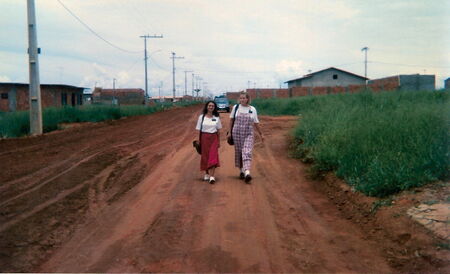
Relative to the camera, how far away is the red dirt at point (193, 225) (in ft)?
16.7

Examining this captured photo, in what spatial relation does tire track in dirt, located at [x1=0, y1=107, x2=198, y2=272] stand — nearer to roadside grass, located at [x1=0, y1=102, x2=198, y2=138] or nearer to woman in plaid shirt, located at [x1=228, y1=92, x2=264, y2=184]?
woman in plaid shirt, located at [x1=228, y1=92, x2=264, y2=184]

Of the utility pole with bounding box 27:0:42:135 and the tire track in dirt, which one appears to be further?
the utility pole with bounding box 27:0:42:135

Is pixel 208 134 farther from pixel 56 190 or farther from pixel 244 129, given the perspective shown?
pixel 56 190

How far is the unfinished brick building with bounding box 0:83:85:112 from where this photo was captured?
42062 mm

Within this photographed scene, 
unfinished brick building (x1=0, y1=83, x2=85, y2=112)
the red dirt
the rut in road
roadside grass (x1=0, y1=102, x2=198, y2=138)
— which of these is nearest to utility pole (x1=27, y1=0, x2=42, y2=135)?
roadside grass (x1=0, y1=102, x2=198, y2=138)

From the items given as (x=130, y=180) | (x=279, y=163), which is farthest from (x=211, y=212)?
(x=279, y=163)

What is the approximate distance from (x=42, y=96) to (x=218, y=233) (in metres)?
44.5

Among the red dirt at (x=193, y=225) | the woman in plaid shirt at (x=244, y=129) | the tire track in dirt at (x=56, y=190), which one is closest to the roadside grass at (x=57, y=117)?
the tire track in dirt at (x=56, y=190)

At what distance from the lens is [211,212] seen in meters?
6.98

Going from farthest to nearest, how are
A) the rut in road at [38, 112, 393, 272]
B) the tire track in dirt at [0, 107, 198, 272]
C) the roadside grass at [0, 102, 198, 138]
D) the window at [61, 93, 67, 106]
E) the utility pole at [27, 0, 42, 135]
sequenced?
the window at [61, 93, 67, 106] → the roadside grass at [0, 102, 198, 138] → the utility pole at [27, 0, 42, 135] → the tire track in dirt at [0, 107, 198, 272] → the rut in road at [38, 112, 393, 272]

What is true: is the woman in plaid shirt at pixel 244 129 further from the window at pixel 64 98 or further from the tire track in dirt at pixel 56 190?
the window at pixel 64 98

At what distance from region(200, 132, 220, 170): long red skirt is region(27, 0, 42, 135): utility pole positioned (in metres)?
13.9

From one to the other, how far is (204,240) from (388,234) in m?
2.29

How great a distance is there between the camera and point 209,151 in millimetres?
9414
